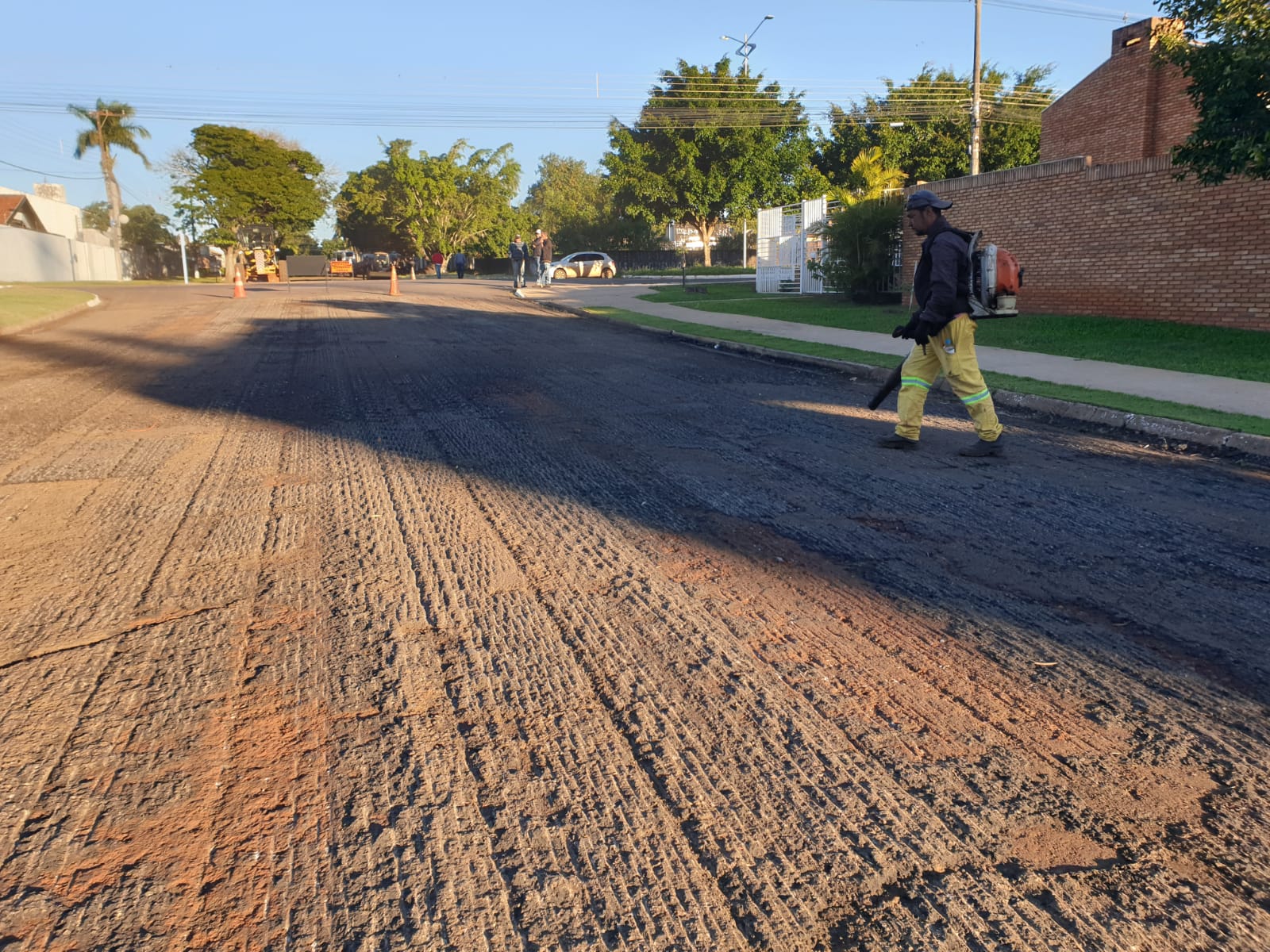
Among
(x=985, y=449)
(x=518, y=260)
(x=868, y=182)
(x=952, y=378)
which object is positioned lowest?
(x=985, y=449)

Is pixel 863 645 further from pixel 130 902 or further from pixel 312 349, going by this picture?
pixel 312 349

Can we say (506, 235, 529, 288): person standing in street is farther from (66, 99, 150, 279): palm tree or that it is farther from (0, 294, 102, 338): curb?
(66, 99, 150, 279): palm tree

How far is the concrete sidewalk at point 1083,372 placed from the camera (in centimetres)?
872

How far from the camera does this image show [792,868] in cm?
241

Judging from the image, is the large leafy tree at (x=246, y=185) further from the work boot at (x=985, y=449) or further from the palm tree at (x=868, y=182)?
the work boot at (x=985, y=449)

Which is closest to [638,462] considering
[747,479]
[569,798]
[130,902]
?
[747,479]

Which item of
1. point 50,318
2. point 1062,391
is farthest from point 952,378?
point 50,318

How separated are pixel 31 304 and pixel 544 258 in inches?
590

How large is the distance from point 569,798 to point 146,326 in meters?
19.2

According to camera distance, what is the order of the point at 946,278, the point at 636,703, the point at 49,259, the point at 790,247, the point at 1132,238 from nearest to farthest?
the point at 636,703 → the point at 946,278 → the point at 1132,238 → the point at 790,247 → the point at 49,259

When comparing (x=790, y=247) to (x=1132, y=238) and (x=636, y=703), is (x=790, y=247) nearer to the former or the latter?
(x=1132, y=238)

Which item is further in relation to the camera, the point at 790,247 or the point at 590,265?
the point at 590,265

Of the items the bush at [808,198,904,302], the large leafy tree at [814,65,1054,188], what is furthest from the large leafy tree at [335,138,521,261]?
the bush at [808,198,904,302]

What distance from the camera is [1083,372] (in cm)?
1070
